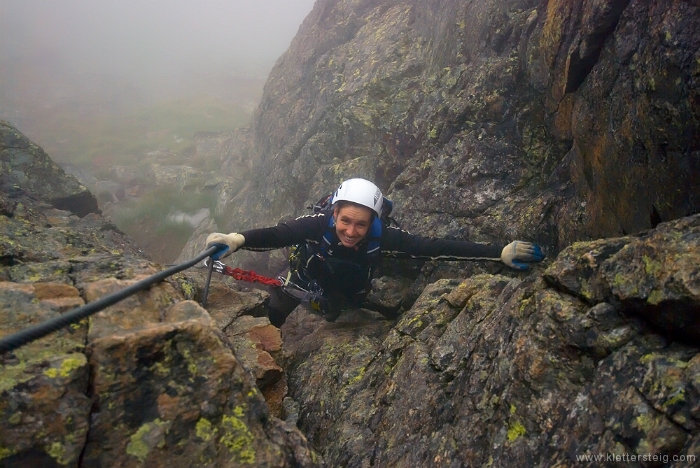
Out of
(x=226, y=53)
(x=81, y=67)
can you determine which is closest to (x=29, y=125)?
(x=81, y=67)

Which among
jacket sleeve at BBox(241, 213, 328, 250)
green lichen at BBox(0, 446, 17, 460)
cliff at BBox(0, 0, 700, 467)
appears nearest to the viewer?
green lichen at BBox(0, 446, 17, 460)

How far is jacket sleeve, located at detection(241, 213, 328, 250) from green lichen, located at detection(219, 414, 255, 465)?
5.54 meters

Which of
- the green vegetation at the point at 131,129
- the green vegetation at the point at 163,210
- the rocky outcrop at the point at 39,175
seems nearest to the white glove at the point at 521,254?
the rocky outcrop at the point at 39,175

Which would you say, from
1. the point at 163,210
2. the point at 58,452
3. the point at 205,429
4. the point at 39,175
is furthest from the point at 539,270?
the point at 163,210

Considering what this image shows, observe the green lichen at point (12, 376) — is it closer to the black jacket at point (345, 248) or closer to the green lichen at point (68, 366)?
the green lichen at point (68, 366)

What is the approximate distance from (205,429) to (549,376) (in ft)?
12.5

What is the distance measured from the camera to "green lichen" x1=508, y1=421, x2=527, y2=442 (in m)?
4.43

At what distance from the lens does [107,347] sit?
420cm

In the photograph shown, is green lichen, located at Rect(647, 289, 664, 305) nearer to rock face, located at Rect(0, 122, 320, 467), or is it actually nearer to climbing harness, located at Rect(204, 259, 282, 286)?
rock face, located at Rect(0, 122, 320, 467)

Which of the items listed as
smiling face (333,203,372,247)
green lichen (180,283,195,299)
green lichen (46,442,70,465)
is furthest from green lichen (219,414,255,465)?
smiling face (333,203,372,247)

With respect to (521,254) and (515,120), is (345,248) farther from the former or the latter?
(515,120)

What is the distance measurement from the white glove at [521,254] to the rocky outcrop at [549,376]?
4.23 feet

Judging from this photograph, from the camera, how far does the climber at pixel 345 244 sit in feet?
30.7

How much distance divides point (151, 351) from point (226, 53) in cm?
12530
